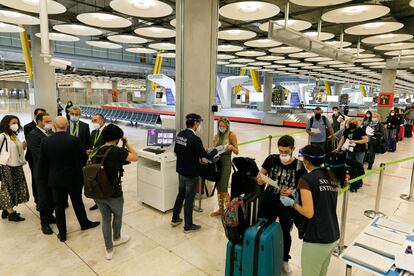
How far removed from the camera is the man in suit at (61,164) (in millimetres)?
3205

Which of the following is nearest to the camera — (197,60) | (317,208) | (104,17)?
(317,208)

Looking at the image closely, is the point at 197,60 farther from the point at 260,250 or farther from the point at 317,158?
the point at 260,250

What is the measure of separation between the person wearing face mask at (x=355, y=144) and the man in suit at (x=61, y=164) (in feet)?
15.9

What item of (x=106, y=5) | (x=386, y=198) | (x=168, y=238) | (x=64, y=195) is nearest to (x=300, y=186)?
(x=168, y=238)

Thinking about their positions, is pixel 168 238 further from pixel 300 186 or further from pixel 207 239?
pixel 300 186

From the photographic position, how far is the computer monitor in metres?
4.53

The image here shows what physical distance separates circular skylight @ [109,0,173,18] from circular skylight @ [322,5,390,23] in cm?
381

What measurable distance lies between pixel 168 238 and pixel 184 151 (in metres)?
1.18

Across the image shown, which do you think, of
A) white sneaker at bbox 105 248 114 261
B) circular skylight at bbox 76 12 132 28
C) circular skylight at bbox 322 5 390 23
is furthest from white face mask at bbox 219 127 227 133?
circular skylight at bbox 76 12 132 28

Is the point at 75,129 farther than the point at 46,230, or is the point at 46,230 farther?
the point at 75,129

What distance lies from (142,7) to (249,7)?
2376 millimetres

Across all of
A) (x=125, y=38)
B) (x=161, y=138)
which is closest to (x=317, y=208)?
(x=161, y=138)

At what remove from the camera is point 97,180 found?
277 cm

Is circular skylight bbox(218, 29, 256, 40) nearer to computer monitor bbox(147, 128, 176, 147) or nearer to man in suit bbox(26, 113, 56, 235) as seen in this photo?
computer monitor bbox(147, 128, 176, 147)
